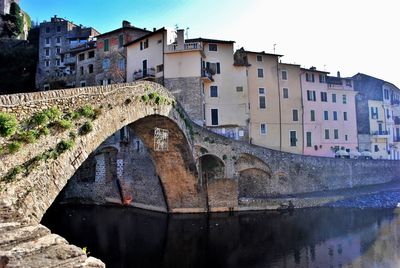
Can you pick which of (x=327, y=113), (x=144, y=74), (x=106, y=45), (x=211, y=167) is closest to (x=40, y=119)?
(x=211, y=167)

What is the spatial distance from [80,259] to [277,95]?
97.2ft

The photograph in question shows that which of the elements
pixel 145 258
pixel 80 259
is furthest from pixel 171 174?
pixel 80 259

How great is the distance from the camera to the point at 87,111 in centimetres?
1197

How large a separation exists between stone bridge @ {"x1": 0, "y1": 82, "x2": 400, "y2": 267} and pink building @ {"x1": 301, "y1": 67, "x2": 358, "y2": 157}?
3.92 m

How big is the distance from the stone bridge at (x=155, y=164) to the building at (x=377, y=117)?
14.4 feet

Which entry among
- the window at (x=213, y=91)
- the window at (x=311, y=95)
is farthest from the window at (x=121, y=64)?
the window at (x=311, y=95)

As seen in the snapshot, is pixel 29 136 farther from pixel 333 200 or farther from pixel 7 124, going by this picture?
pixel 333 200

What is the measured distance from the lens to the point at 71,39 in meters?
48.9

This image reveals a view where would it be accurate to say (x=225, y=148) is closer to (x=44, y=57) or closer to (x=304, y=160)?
(x=304, y=160)

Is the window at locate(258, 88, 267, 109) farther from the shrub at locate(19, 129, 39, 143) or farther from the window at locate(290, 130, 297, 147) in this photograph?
the shrub at locate(19, 129, 39, 143)

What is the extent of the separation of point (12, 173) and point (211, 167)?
58.4ft

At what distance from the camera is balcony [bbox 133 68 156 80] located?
2890cm

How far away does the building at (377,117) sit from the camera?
39375mm

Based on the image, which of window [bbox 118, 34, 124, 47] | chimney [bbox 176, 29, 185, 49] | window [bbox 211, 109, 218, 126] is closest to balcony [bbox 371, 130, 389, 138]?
window [bbox 211, 109, 218, 126]
